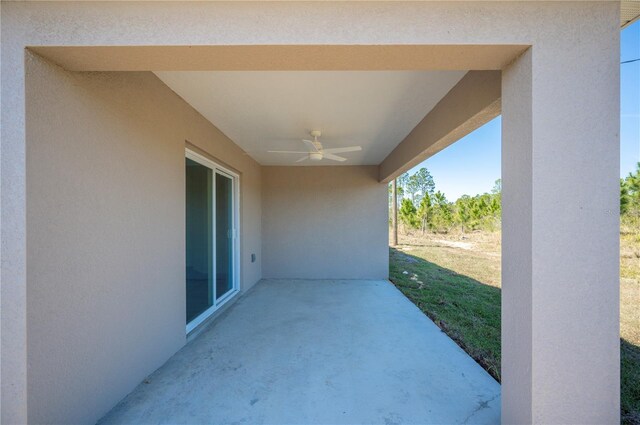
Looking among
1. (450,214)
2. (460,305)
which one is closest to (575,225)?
(460,305)

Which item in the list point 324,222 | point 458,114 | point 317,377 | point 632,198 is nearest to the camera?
point 317,377

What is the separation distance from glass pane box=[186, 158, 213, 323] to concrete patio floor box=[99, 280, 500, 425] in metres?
0.42

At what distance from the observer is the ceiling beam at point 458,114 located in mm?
2109

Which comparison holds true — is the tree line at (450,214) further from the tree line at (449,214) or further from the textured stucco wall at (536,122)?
the textured stucco wall at (536,122)

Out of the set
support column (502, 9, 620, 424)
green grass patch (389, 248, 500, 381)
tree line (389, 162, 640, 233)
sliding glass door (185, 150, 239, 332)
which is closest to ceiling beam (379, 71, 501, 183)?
support column (502, 9, 620, 424)

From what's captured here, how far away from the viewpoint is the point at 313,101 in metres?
2.93

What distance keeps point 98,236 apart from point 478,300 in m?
5.29

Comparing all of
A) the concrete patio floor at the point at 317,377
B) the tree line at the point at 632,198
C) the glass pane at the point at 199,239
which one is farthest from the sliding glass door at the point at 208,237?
the tree line at the point at 632,198

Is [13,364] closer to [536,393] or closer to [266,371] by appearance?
[266,371]

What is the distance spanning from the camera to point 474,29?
56.6 inches

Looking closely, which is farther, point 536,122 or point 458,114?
point 458,114

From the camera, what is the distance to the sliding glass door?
10.8ft

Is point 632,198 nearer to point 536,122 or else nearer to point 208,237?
point 536,122

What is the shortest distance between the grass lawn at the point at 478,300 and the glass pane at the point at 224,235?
3.24 m
